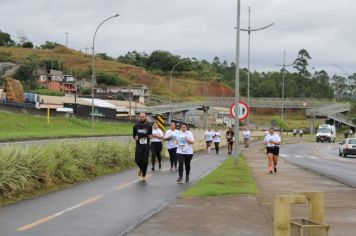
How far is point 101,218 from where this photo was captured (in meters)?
10.6

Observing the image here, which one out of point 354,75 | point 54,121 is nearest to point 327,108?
point 354,75

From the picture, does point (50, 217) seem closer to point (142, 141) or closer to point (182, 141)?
point (142, 141)

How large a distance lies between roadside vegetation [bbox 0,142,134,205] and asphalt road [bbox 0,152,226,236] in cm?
50

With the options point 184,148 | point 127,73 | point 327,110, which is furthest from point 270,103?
point 184,148

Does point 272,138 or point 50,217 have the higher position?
point 272,138

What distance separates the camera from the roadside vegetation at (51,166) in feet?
43.4

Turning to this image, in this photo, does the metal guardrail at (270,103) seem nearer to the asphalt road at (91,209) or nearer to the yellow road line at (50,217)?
the asphalt road at (91,209)

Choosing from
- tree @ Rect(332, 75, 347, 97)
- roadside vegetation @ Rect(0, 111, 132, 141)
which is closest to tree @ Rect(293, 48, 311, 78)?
tree @ Rect(332, 75, 347, 97)

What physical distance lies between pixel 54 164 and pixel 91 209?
450 cm

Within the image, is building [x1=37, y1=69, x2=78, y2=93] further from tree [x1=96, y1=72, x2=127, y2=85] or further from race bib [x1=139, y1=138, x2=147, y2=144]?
race bib [x1=139, y1=138, x2=147, y2=144]

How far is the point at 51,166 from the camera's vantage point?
15609 mm

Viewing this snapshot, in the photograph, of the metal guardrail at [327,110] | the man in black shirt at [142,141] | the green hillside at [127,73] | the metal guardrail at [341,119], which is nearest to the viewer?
the man in black shirt at [142,141]

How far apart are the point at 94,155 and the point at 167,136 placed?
3.22m

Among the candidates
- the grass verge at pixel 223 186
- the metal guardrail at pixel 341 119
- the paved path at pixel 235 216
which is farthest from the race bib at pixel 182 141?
the metal guardrail at pixel 341 119
